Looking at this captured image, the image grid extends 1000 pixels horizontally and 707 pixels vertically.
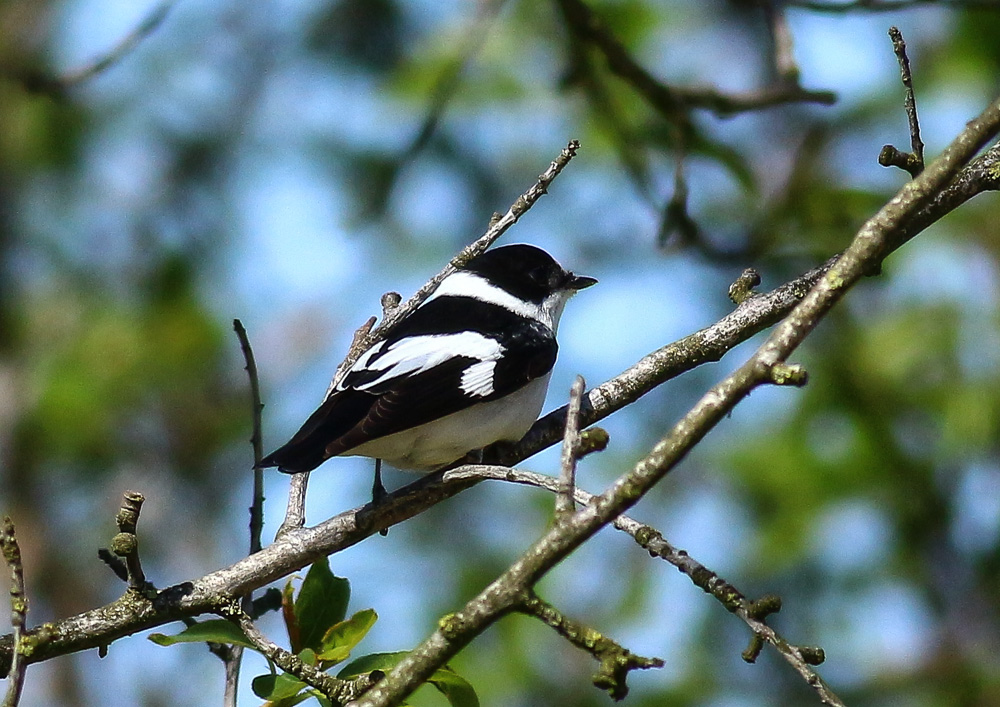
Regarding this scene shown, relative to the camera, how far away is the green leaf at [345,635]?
252 cm

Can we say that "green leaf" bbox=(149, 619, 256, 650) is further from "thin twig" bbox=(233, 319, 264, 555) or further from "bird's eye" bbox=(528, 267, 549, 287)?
"bird's eye" bbox=(528, 267, 549, 287)

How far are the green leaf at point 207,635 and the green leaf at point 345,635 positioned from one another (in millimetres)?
218

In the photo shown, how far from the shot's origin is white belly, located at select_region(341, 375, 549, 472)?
157 inches

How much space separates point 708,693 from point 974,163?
4.00 m

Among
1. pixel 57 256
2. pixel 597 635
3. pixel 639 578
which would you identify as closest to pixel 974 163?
pixel 597 635

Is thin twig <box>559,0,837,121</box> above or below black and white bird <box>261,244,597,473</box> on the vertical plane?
above

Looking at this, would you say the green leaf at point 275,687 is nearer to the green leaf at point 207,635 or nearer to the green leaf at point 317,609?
the green leaf at point 207,635

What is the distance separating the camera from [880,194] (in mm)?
4941

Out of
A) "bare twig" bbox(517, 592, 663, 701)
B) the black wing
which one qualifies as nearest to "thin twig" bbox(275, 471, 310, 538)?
the black wing

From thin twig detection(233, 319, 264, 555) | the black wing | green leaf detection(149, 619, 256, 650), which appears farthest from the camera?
the black wing

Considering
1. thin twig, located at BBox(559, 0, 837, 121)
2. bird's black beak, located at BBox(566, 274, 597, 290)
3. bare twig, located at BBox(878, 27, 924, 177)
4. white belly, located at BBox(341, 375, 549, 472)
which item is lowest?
bare twig, located at BBox(878, 27, 924, 177)

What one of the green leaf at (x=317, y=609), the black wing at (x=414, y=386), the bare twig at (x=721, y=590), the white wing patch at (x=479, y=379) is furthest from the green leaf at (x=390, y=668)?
the white wing patch at (x=479, y=379)

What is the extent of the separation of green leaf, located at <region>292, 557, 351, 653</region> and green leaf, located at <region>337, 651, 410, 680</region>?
0.18 m

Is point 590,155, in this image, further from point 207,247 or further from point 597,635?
point 597,635
